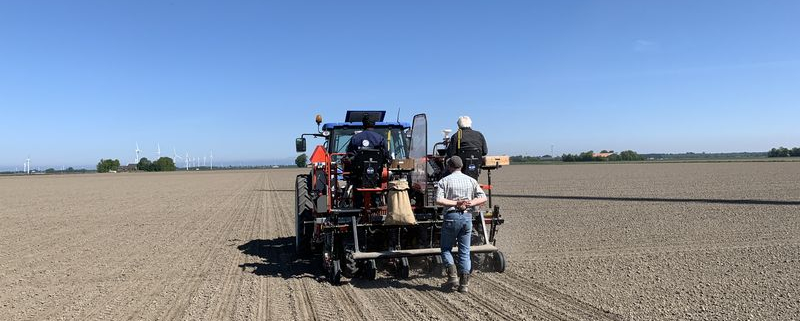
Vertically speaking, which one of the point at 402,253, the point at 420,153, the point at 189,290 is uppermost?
the point at 420,153

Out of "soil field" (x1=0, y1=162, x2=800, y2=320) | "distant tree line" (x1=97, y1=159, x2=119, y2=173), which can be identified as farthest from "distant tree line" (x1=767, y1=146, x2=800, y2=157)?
"distant tree line" (x1=97, y1=159, x2=119, y2=173)

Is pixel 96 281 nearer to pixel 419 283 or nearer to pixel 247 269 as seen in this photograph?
pixel 247 269

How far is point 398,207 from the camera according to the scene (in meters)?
6.41

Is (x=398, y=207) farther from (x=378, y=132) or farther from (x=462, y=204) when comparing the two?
(x=378, y=132)

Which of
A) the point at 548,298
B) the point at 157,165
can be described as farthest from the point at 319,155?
the point at 157,165

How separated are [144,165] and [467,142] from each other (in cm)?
12638

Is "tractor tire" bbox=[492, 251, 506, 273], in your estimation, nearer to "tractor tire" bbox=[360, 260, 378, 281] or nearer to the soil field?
the soil field

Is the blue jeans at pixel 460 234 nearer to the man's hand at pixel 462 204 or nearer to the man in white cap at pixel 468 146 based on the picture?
the man's hand at pixel 462 204

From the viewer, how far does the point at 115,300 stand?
20.2 feet

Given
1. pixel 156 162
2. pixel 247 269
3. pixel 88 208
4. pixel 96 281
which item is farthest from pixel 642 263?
pixel 156 162

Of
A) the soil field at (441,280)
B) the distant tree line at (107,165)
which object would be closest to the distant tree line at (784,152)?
the soil field at (441,280)

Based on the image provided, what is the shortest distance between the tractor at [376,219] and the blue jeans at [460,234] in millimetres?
274

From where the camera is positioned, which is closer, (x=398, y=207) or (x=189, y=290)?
(x=398, y=207)

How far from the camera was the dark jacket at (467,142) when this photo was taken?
686 centimetres
